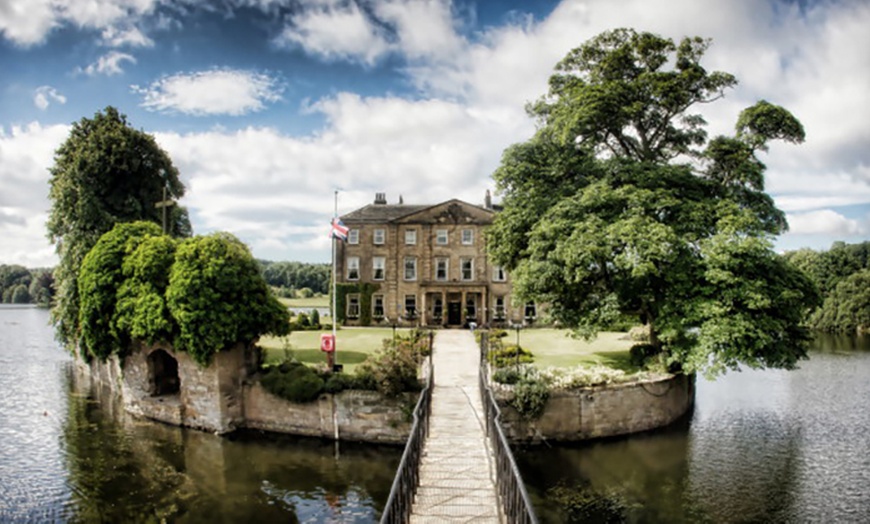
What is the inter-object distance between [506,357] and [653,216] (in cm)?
917

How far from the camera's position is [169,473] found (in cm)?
1853

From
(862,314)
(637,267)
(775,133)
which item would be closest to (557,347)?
(637,267)

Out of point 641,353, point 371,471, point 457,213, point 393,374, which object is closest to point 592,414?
point 641,353

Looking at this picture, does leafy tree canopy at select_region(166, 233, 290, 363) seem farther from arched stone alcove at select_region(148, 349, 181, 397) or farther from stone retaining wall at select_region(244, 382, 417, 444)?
arched stone alcove at select_region(148, 349, 181, 397)

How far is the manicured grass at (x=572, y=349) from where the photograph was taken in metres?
29.1

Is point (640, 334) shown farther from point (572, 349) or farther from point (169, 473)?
point (169, 473)

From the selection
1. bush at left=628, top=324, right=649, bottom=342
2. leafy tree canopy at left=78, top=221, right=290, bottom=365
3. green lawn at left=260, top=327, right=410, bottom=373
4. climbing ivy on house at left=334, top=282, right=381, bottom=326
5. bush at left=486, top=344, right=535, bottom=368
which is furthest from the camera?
climbing ivy on house at left=334, top=282, right=381, bottom=326

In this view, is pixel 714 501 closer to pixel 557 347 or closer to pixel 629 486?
pixel 629 486

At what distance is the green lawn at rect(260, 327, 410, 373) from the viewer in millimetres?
29547

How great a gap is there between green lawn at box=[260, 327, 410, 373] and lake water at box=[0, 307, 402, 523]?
18.2 ft

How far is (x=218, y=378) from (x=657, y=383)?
17.4m

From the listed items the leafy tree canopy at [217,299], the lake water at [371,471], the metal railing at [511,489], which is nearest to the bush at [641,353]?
the lake water at [371,471]

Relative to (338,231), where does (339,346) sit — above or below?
below

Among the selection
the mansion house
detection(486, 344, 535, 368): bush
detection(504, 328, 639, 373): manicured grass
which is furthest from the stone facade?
the mansion house
